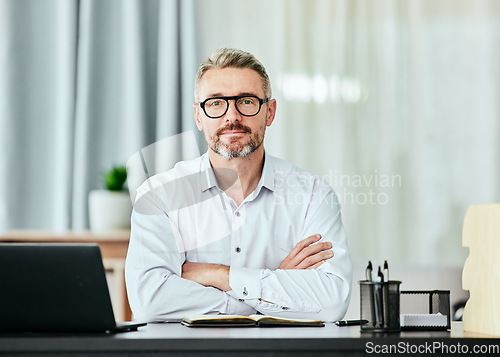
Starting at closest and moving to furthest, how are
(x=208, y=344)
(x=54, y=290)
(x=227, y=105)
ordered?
(x=208, y=344), (x=54, y=290), (x=227, y=105)

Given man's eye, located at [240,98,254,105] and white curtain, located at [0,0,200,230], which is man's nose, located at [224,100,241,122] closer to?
man's eye, located at [240,98,254,105]

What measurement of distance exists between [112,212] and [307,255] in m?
1.24

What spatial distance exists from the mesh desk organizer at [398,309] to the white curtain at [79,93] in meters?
1.94

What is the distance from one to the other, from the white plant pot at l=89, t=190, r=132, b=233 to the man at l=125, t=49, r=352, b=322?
1.17 feet

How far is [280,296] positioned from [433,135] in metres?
1.71

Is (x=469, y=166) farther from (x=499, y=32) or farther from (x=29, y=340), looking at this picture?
(x=29, y=340)

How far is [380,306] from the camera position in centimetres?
136

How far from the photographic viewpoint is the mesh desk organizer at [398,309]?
135 cm

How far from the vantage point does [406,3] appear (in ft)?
11.0

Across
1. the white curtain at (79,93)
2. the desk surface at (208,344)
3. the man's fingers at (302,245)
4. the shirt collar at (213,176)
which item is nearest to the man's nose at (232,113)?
the shirt collar at (213,176)

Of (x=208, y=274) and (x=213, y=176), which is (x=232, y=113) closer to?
(x=213, y=176)

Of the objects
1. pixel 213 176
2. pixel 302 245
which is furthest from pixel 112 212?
pixel 302 245

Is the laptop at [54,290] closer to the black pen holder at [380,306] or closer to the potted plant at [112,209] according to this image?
the black pen holder at [380,306]

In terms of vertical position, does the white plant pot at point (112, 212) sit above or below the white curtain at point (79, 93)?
below
